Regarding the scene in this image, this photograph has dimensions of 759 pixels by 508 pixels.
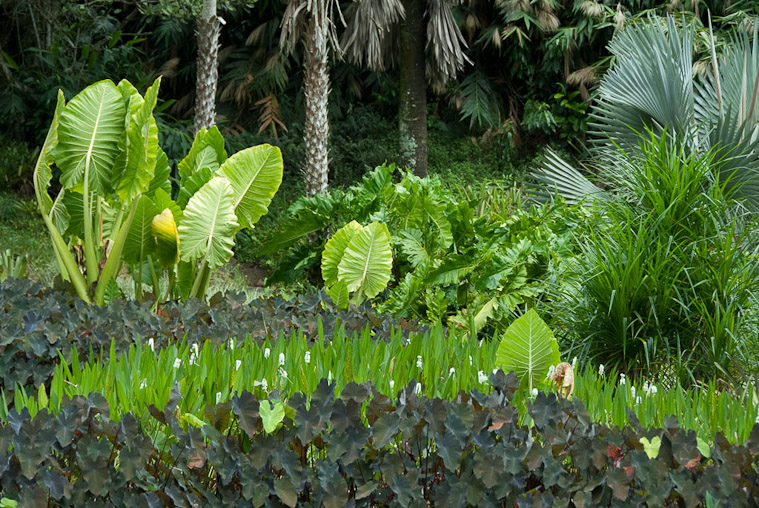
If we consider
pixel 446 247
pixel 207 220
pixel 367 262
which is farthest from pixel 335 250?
pixel 446 247

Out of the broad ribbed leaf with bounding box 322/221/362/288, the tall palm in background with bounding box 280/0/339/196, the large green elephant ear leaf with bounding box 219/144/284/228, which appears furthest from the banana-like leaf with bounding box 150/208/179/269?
the tall palm in background with bounding box 280/0/339/196

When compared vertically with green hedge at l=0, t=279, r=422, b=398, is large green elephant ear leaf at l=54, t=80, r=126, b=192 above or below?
above

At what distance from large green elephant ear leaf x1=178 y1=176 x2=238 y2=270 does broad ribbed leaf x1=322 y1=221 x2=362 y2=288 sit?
0.69 m

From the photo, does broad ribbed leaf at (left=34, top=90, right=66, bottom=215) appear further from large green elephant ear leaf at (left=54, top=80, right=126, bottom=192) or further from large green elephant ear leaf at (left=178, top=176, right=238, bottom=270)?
large green elephant ear leaf at (left=178, top=176, right=238, bottom=270)

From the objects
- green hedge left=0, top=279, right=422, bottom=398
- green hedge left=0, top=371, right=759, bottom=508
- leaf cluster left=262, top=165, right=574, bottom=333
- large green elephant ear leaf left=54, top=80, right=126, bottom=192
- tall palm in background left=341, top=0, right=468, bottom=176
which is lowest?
leaf cluster left=262, top=165, right=574, bottom=333

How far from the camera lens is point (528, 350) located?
94.4 inches

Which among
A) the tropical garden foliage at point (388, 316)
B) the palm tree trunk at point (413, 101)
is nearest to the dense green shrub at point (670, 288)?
the tropical garden foliage at point (388, 316)

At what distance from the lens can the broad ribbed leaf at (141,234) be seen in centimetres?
463

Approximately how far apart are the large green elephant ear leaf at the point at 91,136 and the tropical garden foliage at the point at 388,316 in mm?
13

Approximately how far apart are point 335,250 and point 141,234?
1.26m

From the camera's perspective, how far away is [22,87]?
1245 centimetres

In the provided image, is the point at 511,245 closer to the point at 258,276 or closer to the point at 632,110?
the point at 632,110

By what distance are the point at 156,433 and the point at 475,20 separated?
13.2m

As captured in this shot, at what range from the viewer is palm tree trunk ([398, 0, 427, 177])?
38.5 ft
